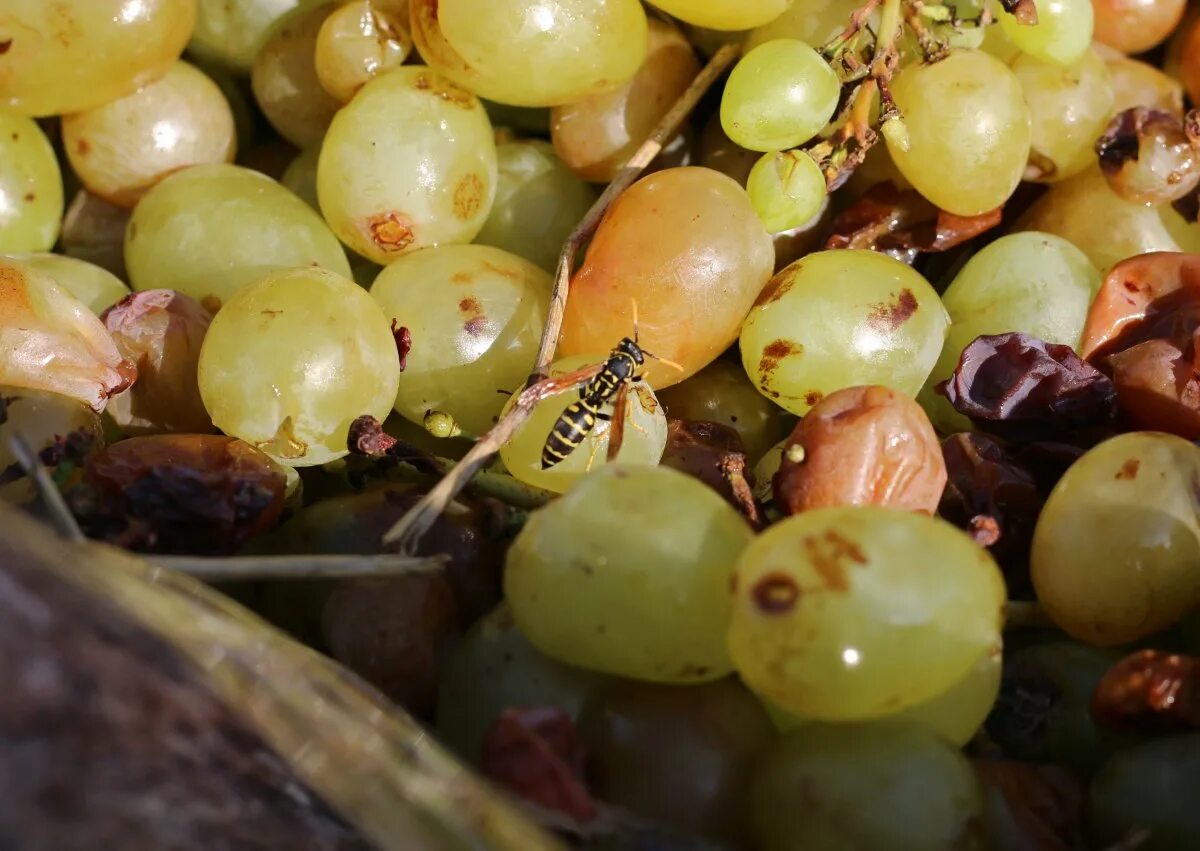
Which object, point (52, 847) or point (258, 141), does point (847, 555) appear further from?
point (258, 141)

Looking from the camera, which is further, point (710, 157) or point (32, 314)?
point (710, 157)

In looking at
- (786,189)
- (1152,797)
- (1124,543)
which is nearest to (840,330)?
(786,189)

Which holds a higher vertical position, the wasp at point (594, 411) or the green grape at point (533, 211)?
the green grape at point (533, 211)

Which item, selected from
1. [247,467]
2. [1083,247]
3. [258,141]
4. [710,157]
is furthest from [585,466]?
[258,141]

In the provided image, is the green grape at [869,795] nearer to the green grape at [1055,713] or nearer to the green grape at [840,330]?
the green grape at [1055,713]

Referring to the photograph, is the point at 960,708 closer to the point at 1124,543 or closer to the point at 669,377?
the point at 1124,543

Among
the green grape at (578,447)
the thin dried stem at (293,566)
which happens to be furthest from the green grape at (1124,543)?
the thin dried stem at (293,566)
